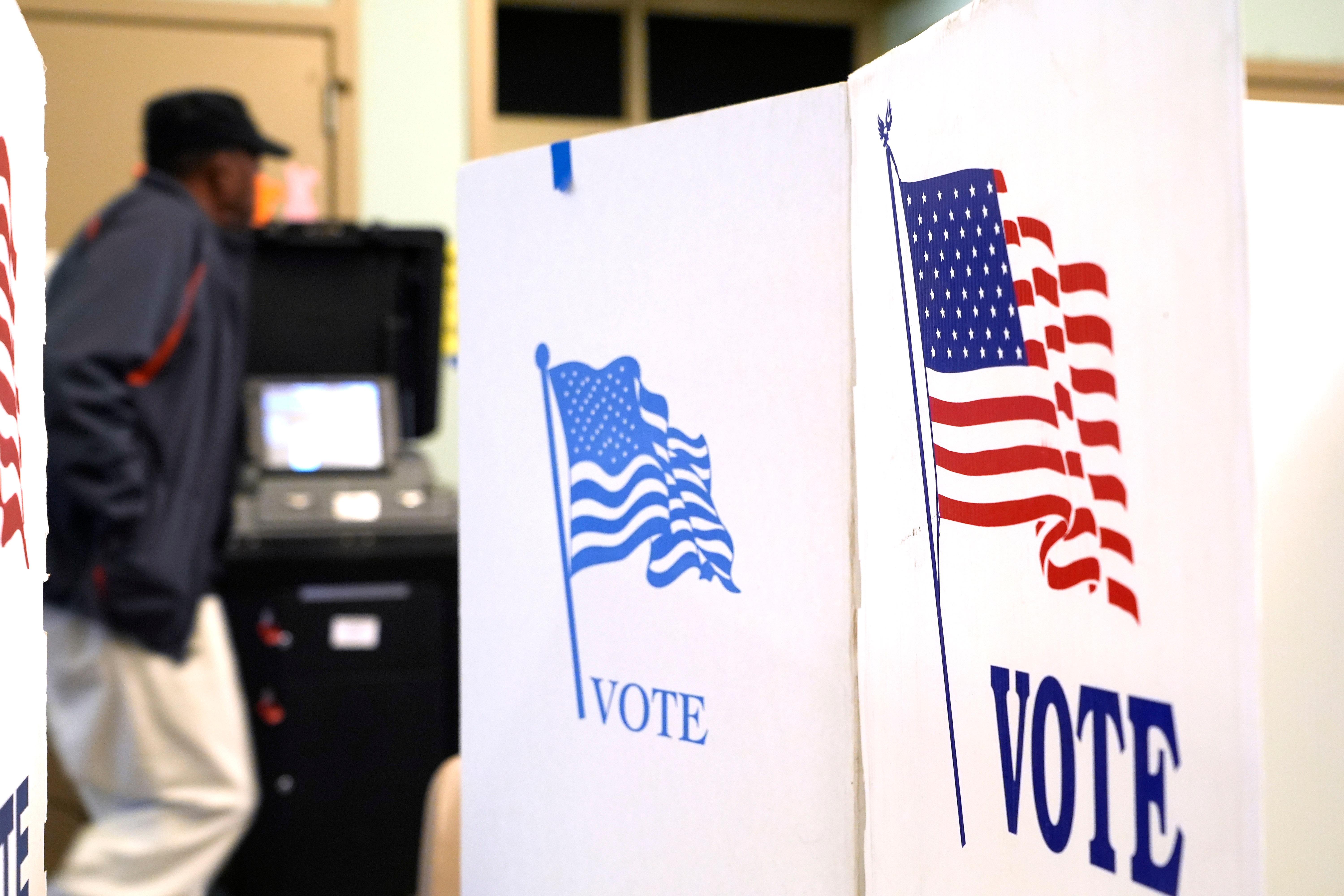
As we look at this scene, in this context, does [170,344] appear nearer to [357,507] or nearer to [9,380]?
[357,507]

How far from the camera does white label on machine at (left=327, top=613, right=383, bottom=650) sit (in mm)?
2695

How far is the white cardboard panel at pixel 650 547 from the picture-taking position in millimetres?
787

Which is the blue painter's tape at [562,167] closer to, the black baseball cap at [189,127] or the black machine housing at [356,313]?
the black baseball cap at [189,127]

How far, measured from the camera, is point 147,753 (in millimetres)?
2170

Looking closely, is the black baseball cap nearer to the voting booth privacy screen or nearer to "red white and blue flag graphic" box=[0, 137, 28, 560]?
the voting booth privacy screen

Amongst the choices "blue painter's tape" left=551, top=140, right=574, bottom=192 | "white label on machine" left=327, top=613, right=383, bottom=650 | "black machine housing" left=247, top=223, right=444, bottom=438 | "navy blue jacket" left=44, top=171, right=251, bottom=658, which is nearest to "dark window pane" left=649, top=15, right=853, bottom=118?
"black machine housing" left=247, top=223, right=444, bottom=438

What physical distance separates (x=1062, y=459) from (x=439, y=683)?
90.8 inches

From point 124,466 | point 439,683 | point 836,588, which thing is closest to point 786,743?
point 836,588

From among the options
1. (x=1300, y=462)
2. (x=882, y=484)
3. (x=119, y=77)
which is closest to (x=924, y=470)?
(x=882, y=484)

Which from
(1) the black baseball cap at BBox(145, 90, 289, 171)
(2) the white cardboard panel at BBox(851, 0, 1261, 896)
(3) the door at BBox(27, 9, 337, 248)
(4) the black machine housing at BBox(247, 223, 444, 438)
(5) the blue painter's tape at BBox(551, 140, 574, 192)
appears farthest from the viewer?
(3) the door at BBox(27, 9, 337, 248)

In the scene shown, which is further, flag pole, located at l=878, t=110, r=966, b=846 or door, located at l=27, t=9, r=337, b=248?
door, located at l=27, t=9, r=337, b=248

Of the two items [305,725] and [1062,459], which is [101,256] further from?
[1062,459]

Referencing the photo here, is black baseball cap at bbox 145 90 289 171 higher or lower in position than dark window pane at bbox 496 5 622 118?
lower

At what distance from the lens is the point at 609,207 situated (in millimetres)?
903
